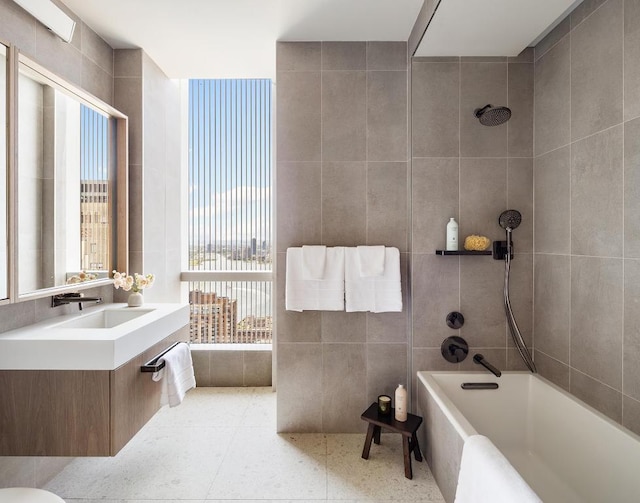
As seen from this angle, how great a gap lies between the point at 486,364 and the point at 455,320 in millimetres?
283

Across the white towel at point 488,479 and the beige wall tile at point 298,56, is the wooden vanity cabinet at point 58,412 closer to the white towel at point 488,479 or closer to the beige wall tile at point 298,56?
the white towel at point 488,479

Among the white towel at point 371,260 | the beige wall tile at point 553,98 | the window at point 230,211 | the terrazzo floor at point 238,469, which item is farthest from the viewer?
the window at point 230,211

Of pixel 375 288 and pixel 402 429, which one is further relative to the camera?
pixel 375 288

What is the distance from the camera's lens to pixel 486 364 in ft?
6.27

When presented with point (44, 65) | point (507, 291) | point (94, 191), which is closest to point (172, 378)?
point (94, 191)

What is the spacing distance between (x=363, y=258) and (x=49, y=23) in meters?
1.98

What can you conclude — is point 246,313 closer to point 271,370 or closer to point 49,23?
point 271,370

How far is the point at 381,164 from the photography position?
6.89 feet

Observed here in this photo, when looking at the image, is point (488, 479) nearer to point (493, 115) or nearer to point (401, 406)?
point (401, 406)

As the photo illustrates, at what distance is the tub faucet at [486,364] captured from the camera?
1858mm

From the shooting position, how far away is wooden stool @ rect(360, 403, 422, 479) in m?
1.74

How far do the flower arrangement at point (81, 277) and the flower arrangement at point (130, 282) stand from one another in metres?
0.12

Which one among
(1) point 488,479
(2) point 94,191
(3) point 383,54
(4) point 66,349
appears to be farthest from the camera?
(3) point 383,54

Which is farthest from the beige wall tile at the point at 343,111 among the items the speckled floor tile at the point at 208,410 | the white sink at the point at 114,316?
the speckled floor tile at the point at 208,410
